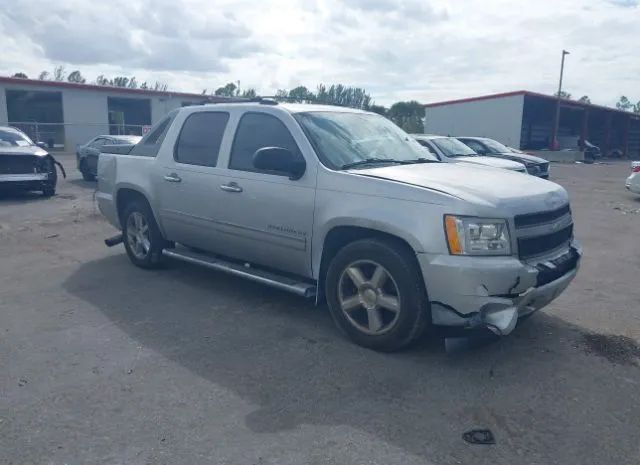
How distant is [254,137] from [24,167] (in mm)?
9467

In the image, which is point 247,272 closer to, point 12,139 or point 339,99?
point 339,99

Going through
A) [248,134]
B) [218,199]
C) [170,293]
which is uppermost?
[248,134]

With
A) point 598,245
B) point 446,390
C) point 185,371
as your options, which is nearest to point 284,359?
point 185,371

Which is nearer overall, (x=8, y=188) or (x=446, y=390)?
(x=446, y=390)

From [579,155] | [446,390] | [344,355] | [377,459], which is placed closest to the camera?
[377,459]

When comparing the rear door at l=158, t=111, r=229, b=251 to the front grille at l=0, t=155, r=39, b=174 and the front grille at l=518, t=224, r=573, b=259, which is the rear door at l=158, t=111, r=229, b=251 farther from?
the front grille at l=0, t=155, r=39, b=174

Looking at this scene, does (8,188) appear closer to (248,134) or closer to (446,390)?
(248,134)

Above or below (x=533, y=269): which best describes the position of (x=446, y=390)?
below

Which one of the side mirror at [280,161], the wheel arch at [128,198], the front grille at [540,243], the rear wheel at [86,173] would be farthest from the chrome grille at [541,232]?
the rear wheel at [86,173]

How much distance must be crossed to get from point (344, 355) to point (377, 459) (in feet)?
4.35

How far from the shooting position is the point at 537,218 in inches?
159

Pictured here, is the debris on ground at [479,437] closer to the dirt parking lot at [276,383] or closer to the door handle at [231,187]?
the dirt parking lot at [276,383]

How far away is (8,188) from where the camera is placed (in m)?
12.3

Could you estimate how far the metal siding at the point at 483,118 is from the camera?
3884cm
